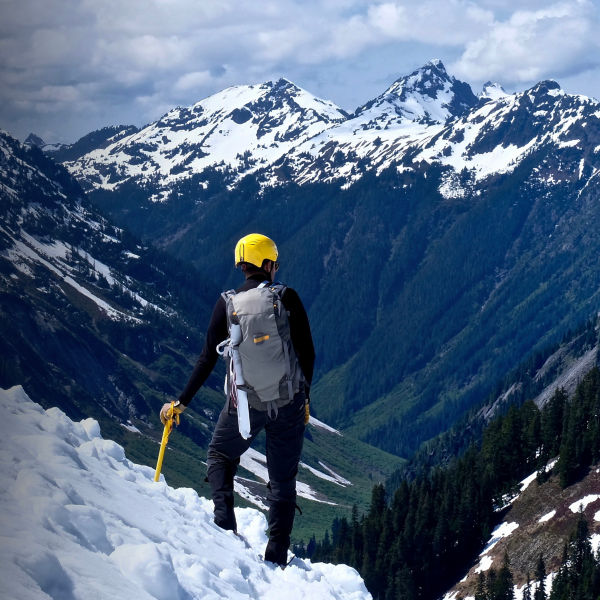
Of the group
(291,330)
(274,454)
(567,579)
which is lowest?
(274,454)

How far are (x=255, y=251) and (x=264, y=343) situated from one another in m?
1.83

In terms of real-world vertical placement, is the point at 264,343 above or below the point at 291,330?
below

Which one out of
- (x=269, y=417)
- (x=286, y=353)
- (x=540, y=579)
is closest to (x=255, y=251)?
(x=286, y=353)

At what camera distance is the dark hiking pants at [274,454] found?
16.2 m

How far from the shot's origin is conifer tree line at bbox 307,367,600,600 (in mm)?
124125

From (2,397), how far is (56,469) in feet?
11.0

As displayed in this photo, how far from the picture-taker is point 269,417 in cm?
1592

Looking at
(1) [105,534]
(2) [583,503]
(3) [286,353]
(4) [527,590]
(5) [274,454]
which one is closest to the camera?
(1) [105,534]

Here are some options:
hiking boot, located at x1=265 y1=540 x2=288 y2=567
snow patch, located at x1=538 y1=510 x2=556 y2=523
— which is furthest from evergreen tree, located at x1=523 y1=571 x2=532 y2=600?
hiking boot, located at x1=265 y1=540 x2=288 y2=567

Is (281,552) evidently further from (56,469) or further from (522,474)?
(522,474)

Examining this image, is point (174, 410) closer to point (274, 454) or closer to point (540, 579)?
point (274, 454)

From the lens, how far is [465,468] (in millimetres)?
139875

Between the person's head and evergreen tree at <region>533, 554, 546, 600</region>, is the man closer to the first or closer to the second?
the person's head

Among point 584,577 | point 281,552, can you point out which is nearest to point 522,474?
point 584,577
